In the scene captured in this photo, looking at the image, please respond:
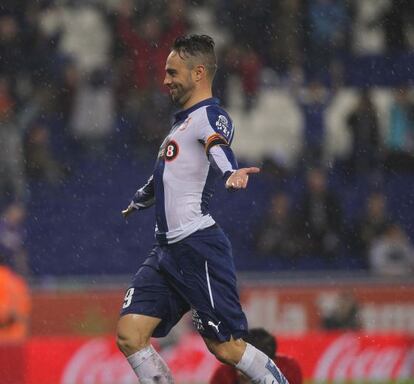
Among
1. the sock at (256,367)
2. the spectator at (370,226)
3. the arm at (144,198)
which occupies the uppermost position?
the arm at (144,198)

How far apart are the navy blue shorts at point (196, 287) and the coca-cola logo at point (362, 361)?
540 cm

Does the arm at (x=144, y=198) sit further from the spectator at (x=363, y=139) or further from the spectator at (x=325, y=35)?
the spectator at (x=325, y=35)

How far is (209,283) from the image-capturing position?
6.16m

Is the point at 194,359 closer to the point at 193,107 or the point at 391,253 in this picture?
the point at 391,253

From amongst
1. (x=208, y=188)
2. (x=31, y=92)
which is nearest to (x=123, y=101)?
(x=31, y=92)

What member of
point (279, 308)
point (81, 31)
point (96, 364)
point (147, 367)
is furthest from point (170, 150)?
point (81, 31)

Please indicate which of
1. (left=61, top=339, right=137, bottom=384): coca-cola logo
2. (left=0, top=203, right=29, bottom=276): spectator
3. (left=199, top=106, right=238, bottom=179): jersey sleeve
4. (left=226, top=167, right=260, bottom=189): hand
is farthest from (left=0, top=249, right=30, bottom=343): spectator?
(left=226, top=167, right=260, bottom=189): hand

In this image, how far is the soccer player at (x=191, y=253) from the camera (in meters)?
6.17

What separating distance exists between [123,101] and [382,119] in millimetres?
3101

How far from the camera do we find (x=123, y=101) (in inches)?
586

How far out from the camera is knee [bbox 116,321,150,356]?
6188mm

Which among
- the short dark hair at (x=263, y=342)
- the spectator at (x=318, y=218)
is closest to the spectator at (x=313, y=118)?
the spectator at (x=318, y=218)

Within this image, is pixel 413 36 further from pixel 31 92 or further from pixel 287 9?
pixel 31 92

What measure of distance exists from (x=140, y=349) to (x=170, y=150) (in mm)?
985
